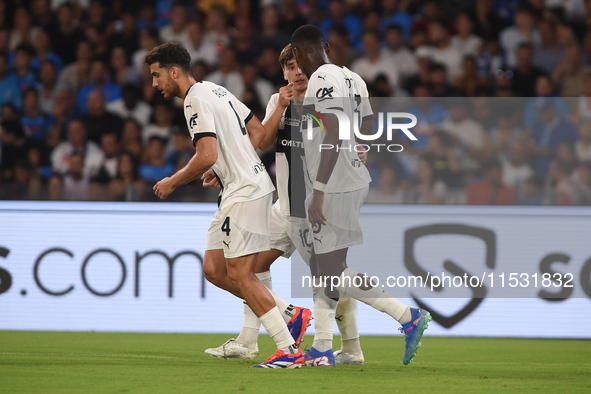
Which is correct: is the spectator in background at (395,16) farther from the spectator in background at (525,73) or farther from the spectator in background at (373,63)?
the spectator in background at (525,73)

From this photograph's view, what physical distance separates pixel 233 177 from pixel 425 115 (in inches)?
161

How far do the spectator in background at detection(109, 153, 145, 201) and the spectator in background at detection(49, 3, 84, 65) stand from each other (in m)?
2.59

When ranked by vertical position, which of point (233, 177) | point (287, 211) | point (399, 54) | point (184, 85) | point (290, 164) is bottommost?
point (287, 211)

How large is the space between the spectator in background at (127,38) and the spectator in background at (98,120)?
1.04 metres

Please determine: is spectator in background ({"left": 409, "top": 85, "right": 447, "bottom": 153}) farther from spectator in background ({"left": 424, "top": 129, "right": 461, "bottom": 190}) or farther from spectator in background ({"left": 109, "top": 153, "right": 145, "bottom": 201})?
spectator in background ({"left": 109, "top": 153, "right": 145, "bottom": 201})

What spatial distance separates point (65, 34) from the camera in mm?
10828

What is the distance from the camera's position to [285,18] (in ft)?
34.6

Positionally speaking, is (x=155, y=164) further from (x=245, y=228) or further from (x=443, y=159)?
(x=245, y=228)

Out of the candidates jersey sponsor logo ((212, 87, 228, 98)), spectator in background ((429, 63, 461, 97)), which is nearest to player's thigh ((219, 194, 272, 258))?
jersey sponsor logo ((212, 87, 228, 98))

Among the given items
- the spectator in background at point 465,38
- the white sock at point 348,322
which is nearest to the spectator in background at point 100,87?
the spectator in background at point 465,38

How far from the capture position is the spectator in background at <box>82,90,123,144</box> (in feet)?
30.8

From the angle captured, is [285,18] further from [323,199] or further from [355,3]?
[323,199]

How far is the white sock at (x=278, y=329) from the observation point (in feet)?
15.9

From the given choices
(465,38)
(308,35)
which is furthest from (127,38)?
(308,35)
